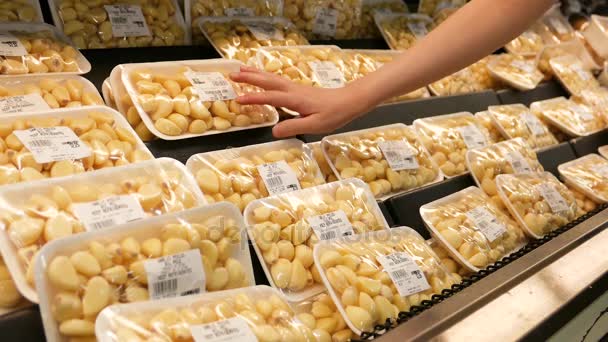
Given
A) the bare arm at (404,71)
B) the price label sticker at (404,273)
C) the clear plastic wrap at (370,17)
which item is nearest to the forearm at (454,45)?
the bare arm at (404,71)

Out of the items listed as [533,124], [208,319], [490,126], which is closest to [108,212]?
[208,319]

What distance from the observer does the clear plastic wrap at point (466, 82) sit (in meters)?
2.00

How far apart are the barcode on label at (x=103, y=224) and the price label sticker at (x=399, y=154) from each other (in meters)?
0.76

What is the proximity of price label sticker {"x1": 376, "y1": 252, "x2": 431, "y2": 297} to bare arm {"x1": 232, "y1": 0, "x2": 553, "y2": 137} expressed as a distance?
0.36 m

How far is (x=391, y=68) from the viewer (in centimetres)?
132

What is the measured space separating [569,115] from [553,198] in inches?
31.0

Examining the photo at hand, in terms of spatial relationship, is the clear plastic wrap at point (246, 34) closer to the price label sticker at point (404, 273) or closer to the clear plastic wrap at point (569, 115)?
the price label sticker at point (404, 273)

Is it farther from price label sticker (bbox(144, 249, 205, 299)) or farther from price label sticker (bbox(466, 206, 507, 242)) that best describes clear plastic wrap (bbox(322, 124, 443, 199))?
price label sticker (bbox(144, 249, 205, 299))

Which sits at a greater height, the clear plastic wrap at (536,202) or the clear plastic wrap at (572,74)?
the clear plastic wrap at (572,74)

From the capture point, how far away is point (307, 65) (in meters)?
1.62

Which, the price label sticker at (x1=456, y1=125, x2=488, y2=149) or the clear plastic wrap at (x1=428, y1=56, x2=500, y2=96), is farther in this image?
the clear plastic wrap at (x1=428, y1=56, x2=500, y2=96)

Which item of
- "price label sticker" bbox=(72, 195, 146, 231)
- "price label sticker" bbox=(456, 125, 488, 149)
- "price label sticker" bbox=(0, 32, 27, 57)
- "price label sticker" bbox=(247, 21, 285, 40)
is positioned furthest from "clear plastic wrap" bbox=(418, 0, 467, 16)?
"price label sticker" bbox=(72, 195, 146, 231)

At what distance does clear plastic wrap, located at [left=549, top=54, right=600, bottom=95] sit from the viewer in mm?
2461

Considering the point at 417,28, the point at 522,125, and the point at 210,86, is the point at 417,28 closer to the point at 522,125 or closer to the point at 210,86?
the point at 522,125
